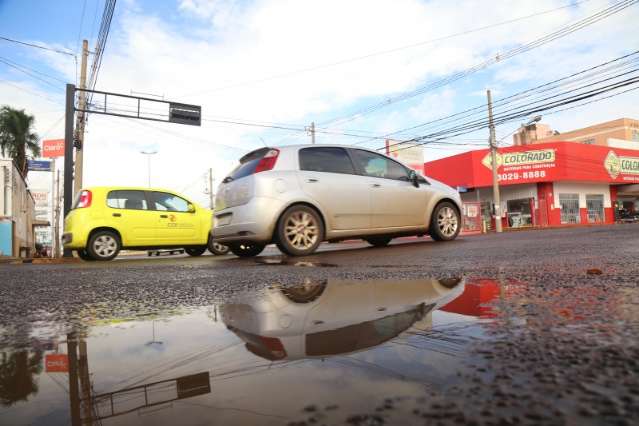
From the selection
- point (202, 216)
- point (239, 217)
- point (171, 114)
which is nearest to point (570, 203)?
point (171, 114)

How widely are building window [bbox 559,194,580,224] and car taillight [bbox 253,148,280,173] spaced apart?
31.6m

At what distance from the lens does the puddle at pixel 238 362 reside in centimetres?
79

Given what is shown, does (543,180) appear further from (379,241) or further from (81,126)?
(81,126)

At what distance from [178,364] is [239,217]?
16.2 feet

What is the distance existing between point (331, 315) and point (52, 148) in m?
35.9

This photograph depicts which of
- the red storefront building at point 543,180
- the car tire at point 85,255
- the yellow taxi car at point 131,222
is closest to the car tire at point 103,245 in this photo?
the yellow taxi car at point 131,222

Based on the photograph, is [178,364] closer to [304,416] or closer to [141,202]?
[304,416]

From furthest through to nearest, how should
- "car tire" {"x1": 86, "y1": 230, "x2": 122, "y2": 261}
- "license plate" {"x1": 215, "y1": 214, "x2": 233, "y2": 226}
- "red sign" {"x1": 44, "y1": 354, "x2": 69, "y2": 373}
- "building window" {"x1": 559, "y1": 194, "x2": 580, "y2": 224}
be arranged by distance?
"building window" {"x1": 559, "y1": 194, "x2": 580, "y2": 224}, "car tire" {"x1": 86, "y1": 230, "x2": 122, "y2": 261}, "license plate" {"x1": 215, "y1": 214, "x2": 233, "y2": 226}, "red sign" {"x1": 44, "y1": 354, "x2": 69, "y2": 373}

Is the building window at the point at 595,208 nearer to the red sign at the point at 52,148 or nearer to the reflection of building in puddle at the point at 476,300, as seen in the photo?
the reflection of building in puddle at the point at 476,300

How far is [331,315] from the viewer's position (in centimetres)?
154

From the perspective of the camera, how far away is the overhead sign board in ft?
60.5

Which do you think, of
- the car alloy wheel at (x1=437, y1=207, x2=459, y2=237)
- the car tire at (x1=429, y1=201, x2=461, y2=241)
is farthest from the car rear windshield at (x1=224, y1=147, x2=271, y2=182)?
the car alloy wheel at (x1=437, y1=207, x2=459, y2=237)

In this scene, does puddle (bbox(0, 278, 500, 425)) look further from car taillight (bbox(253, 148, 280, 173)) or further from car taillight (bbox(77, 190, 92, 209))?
car taillight (bbox(77, 190, 92, 209))

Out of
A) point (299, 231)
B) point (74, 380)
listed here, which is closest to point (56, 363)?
point (74, 380)
